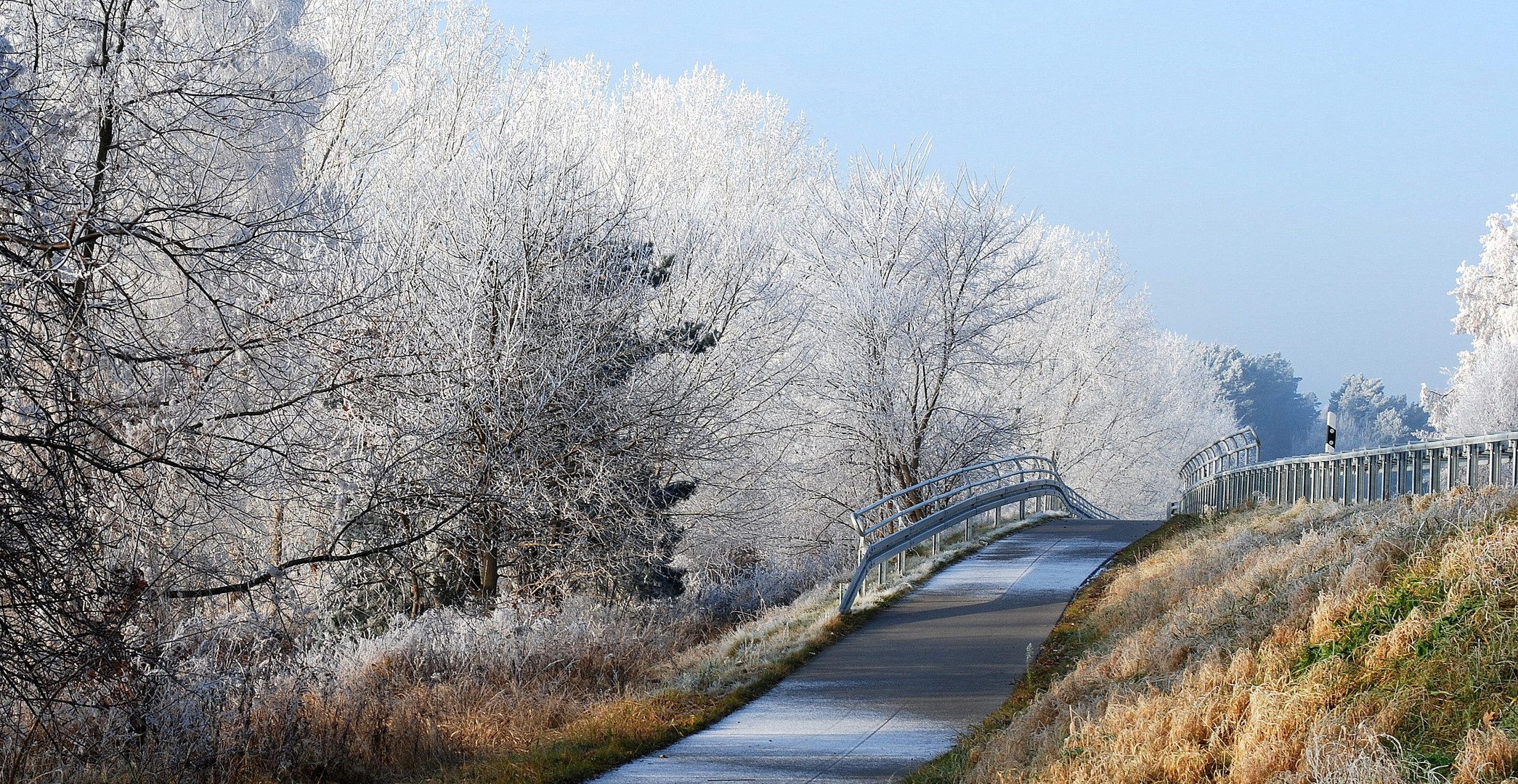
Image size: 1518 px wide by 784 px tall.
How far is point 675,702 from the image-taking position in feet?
34.9

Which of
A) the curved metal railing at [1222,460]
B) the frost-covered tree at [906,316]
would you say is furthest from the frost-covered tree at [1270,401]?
the frost-covered tree at [906,316]

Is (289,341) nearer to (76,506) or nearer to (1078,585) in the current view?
(76,506)

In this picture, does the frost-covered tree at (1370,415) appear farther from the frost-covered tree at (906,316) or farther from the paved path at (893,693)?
the paved path at (893,693)

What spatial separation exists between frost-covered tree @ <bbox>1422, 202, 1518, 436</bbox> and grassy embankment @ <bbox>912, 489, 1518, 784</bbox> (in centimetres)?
4114

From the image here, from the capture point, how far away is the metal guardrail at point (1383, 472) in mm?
12703

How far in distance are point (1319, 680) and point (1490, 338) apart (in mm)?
50202

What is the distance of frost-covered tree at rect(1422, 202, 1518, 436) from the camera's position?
45594 millimetres

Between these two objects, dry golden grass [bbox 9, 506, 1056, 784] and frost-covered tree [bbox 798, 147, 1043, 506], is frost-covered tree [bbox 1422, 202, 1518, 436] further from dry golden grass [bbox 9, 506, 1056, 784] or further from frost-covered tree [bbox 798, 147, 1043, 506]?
dry golden grass [bbox 9, 506, 1056, 784]

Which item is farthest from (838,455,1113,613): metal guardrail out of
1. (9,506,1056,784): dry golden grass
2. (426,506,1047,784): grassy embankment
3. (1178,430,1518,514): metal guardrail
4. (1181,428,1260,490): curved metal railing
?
(1178,430,1518,514): metal guardrail

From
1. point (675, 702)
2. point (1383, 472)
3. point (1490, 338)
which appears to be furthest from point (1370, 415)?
point (675, 702)

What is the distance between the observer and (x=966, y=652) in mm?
12195

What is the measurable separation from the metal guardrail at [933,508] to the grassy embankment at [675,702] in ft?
1.66

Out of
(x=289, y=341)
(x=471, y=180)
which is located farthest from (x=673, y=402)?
(x=289, y=341)

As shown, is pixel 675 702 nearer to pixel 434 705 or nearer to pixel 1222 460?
pixel 434 705
